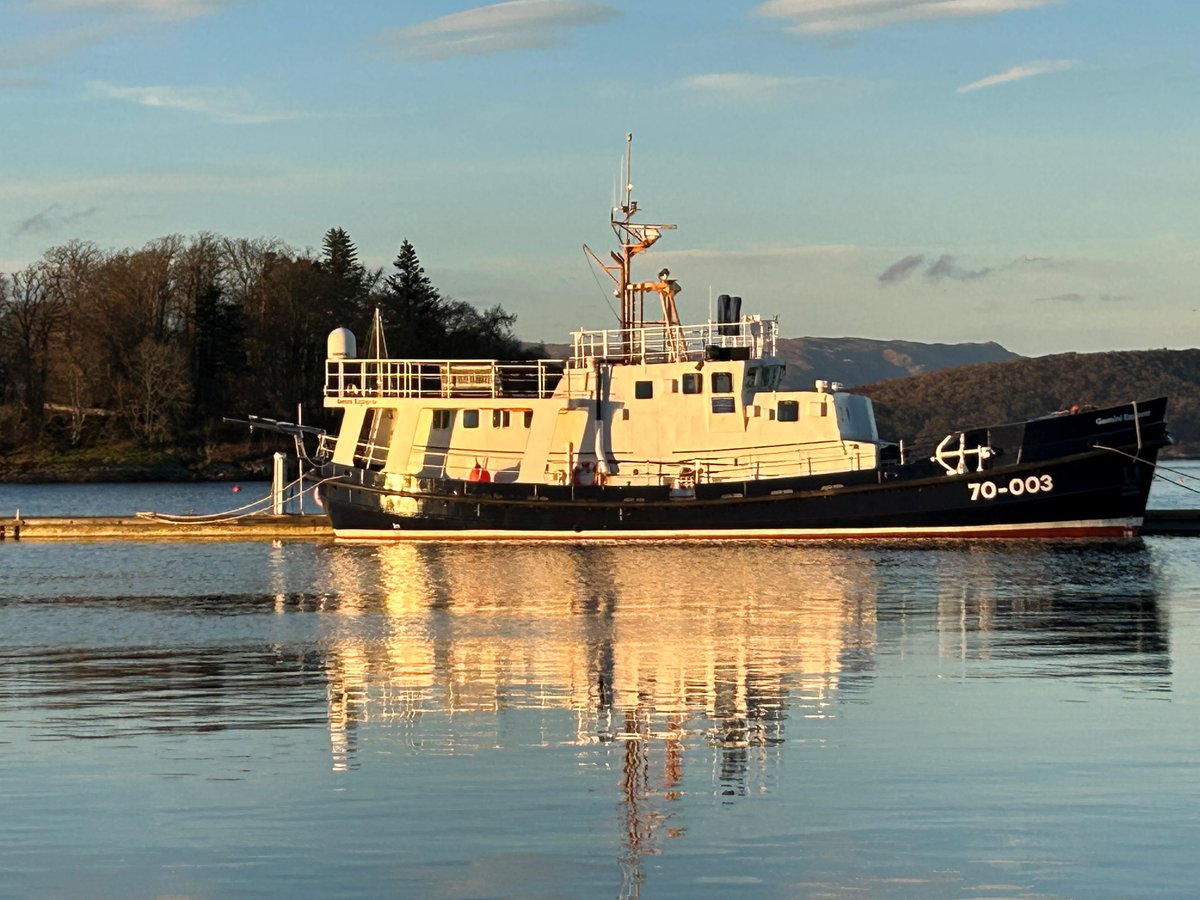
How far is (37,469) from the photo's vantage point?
8681cm

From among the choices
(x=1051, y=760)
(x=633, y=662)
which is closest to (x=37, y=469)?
(x=633, y=662)

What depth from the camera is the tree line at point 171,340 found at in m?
87.4

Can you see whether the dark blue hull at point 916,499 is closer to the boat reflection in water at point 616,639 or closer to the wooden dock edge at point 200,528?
the boat reflection in water at point 616,639

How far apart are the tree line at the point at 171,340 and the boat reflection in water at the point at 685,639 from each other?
175 feet

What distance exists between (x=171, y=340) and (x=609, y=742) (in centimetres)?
7896

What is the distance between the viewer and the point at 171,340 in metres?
89.4

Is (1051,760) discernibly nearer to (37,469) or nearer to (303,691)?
(303,691)

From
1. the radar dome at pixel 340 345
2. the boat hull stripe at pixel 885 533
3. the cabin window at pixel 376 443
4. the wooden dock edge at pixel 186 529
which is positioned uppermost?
the radar dome at pixel 340 345

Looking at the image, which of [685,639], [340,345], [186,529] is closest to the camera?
[685,639]

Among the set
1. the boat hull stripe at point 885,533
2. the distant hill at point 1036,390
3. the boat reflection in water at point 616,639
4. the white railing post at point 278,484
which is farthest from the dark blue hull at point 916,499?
the distant hill at point 1036,390

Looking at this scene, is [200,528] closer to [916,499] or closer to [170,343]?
[916,499]

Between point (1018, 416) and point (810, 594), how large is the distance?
363 feet

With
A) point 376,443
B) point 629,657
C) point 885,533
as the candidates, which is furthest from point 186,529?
point 629,657

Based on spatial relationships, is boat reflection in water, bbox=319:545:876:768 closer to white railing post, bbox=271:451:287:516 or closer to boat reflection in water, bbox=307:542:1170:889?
boat reflection in water, bbox=307:542:1170:889
